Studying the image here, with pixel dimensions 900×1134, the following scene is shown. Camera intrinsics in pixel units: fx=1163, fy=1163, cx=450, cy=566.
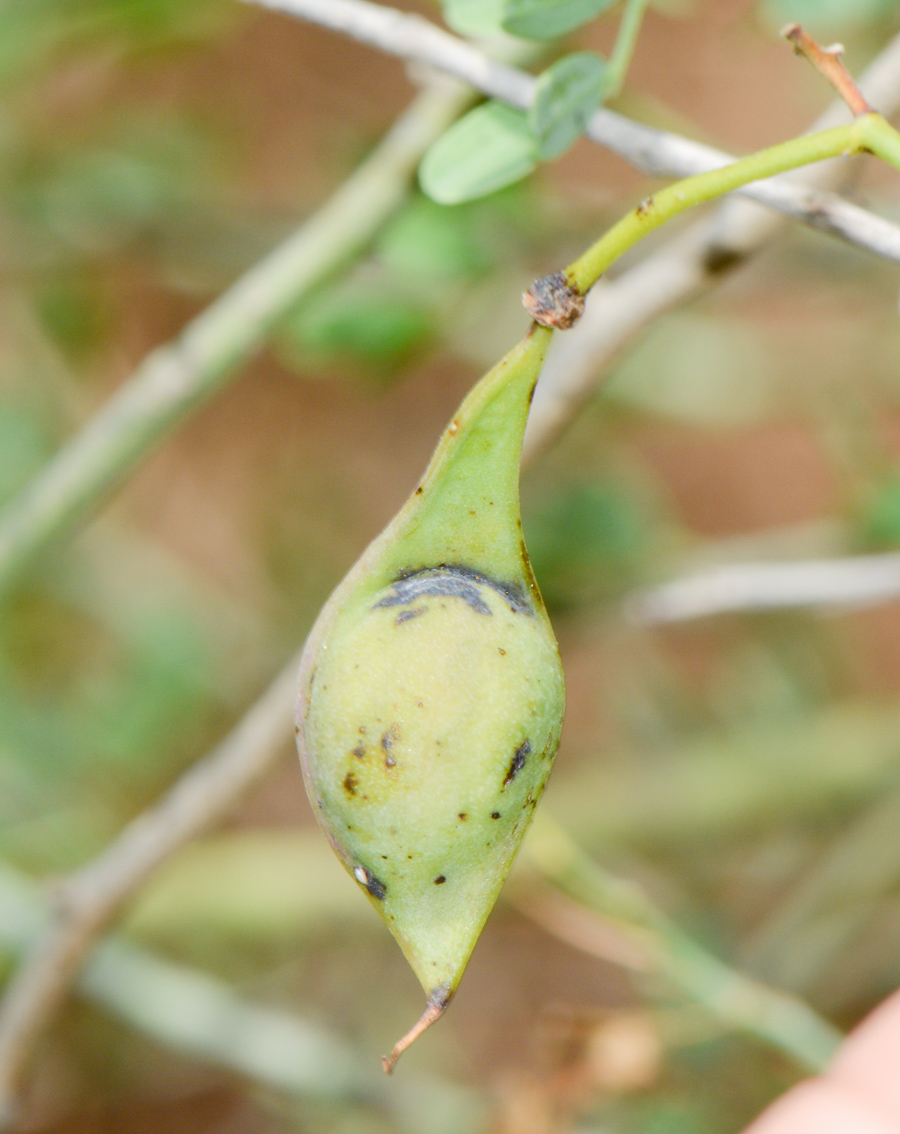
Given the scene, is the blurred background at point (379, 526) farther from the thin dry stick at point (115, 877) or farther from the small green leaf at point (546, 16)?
the small green leaf at point (546, 16)

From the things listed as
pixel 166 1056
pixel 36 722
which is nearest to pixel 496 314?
pixel 36 722

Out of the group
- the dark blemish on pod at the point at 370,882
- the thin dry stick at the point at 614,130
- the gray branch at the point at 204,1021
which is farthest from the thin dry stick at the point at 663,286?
the gray branch at the point at 204,1021

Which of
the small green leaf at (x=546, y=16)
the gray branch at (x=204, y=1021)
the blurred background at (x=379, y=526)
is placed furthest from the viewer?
the blurred background at (x=379, y=526)

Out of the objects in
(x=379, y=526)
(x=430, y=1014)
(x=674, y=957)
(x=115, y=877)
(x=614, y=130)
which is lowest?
(x=379, y=526)

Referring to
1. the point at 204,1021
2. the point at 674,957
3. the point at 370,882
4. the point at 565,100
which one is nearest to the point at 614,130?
the point at 565,100

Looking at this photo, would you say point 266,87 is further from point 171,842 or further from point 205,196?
point 171,842

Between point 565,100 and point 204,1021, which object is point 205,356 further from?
point 204,1021
